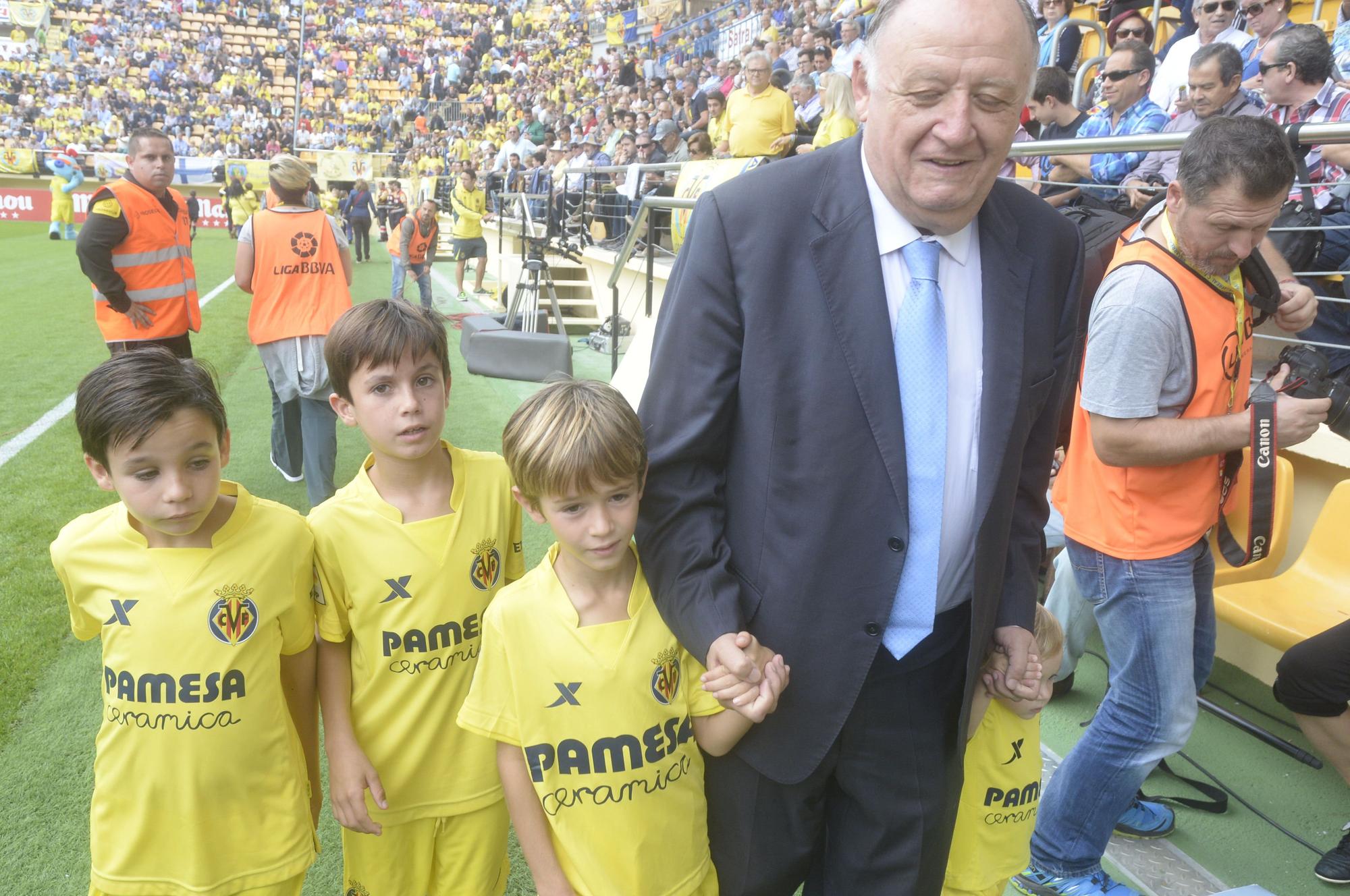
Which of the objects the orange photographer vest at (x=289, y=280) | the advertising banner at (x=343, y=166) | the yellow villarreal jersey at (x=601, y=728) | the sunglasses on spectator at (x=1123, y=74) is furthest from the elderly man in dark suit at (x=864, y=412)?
the advertising banner at (x=343, y=166)

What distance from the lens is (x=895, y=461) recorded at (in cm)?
139

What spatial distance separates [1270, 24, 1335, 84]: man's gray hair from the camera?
175 inches

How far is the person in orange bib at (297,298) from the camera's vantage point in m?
4.89

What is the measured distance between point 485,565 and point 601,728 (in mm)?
583

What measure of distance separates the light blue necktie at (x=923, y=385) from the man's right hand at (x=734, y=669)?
24 centimetres

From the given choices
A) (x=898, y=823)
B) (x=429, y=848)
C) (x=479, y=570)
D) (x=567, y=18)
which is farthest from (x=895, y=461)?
(x=567, y=18)

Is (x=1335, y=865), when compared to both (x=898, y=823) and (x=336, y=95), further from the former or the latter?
(x=336, y=95)

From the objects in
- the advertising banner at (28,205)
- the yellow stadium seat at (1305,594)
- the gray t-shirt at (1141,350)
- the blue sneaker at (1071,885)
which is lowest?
the advertising banner at (28,205)

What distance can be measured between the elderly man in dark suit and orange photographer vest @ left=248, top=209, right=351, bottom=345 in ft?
12.9

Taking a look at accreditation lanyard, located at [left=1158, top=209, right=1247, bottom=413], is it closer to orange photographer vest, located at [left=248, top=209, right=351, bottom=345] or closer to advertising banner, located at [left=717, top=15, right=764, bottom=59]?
orange photographer vest, located at [left=248, top=209, right=351, bottom=345]

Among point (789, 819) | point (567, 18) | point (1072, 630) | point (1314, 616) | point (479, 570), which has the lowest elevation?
point (1072, 630)

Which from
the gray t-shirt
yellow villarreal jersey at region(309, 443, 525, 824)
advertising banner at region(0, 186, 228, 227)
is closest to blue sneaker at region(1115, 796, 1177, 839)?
the gray t-shirt

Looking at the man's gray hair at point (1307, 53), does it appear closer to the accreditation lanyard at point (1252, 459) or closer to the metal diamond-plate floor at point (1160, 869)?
the accreditation lanyard at point (1252, 459)

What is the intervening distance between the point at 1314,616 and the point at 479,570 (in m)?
2.69
